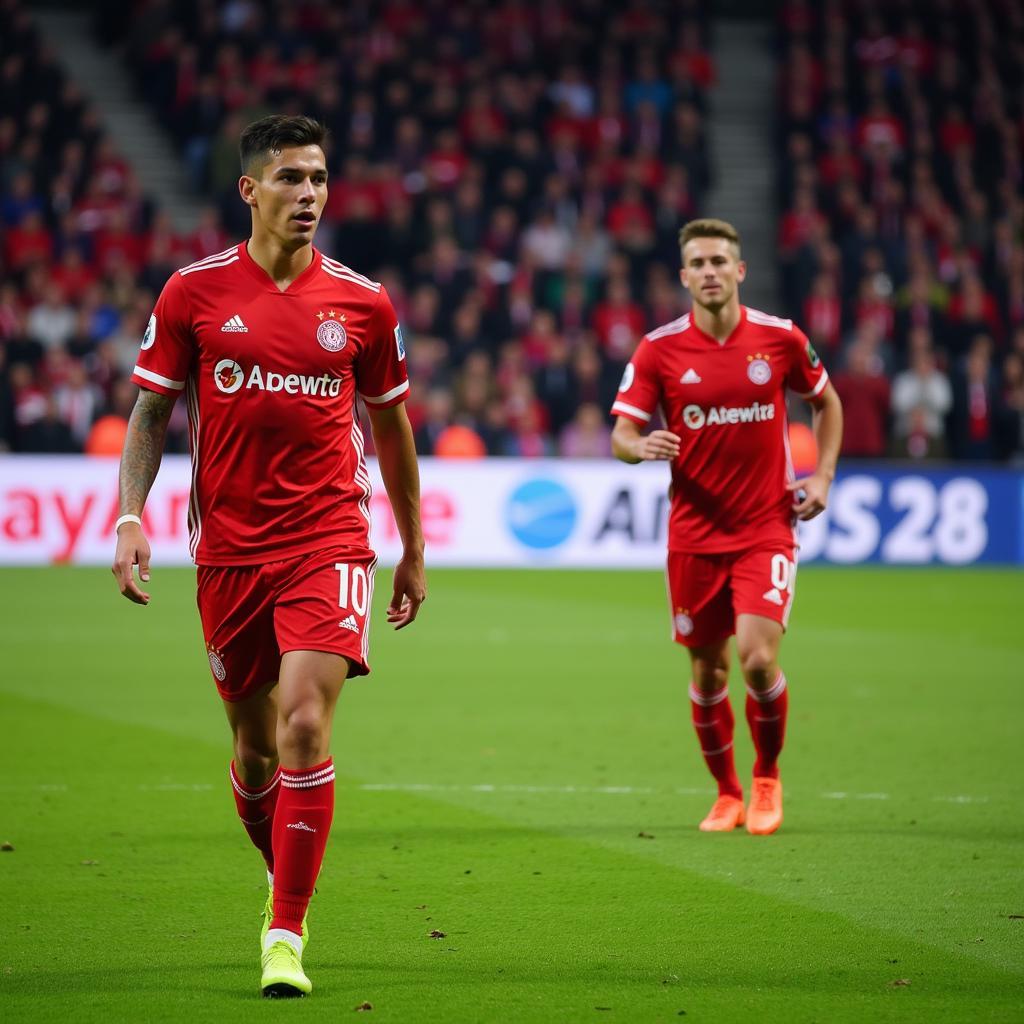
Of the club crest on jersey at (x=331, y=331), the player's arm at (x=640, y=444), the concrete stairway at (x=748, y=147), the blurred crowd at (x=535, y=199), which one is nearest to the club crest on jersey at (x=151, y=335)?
the club crest on jersey at (x=331, y=331)

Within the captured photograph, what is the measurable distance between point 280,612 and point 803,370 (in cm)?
327

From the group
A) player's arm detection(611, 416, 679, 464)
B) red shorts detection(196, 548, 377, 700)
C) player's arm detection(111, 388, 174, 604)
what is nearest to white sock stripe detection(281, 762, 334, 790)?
red shorts detection(196, 548, 377, 700)

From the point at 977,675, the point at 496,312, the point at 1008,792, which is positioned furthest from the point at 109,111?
the point at 1008,792

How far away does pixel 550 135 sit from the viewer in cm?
2458

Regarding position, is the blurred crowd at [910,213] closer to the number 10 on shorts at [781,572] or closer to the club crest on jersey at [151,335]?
the number 10 on shorts at [781,572]

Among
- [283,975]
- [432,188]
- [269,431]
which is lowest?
[283,975]

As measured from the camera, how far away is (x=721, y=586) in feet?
23.8

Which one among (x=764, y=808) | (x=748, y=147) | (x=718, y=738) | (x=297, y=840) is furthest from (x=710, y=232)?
(x=748, y=147)

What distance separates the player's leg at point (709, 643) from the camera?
7.30m

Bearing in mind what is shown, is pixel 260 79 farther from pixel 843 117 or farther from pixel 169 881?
pixel 169 881

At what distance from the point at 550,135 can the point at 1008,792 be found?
58.8 feet

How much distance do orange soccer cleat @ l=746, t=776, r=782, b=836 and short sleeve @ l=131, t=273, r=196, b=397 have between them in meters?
3.17

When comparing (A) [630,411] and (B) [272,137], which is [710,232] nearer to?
(A) [630,411]

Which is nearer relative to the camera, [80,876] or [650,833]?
[80,876]
